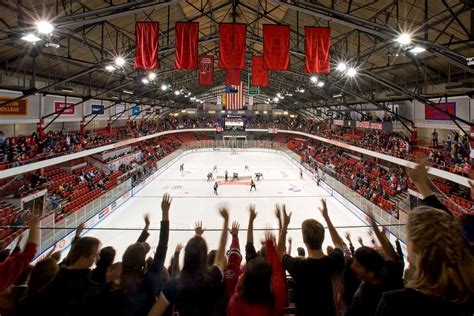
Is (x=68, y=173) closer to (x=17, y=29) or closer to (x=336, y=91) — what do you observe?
(x=17, y=29)

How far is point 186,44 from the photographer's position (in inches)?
504

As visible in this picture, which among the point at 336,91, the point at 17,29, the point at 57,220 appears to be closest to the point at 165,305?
the point at 17,29

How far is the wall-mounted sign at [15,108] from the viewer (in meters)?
16.9

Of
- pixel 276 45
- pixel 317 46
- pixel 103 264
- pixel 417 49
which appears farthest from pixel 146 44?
pixel 103 264

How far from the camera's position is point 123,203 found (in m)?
21.5

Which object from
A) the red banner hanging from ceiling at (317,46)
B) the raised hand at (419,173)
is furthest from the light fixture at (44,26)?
the raised hand at (419,173)

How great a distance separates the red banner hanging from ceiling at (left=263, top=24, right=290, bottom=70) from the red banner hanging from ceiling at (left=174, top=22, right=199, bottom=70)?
292 centimetres

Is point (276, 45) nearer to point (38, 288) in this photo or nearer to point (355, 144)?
point (38, 288)

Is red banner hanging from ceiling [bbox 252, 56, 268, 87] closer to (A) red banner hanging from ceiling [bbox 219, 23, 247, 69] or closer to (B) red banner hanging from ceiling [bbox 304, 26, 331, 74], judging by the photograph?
(A) red banner hanging from ceiling [bbox 219, 23, 247, 69]

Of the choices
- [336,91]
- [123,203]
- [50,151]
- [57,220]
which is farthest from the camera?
[336,91]

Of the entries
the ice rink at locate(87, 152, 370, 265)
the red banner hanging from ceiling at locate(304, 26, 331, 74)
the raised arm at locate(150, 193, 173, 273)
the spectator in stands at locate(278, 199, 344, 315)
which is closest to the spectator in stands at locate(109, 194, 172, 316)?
the raised arm at locate(150, 193, 173, 273)

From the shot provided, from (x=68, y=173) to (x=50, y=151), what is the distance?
5461 millimetres

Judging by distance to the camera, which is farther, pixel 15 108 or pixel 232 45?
pixel 15 108

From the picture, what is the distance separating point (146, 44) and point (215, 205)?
11.9 m
